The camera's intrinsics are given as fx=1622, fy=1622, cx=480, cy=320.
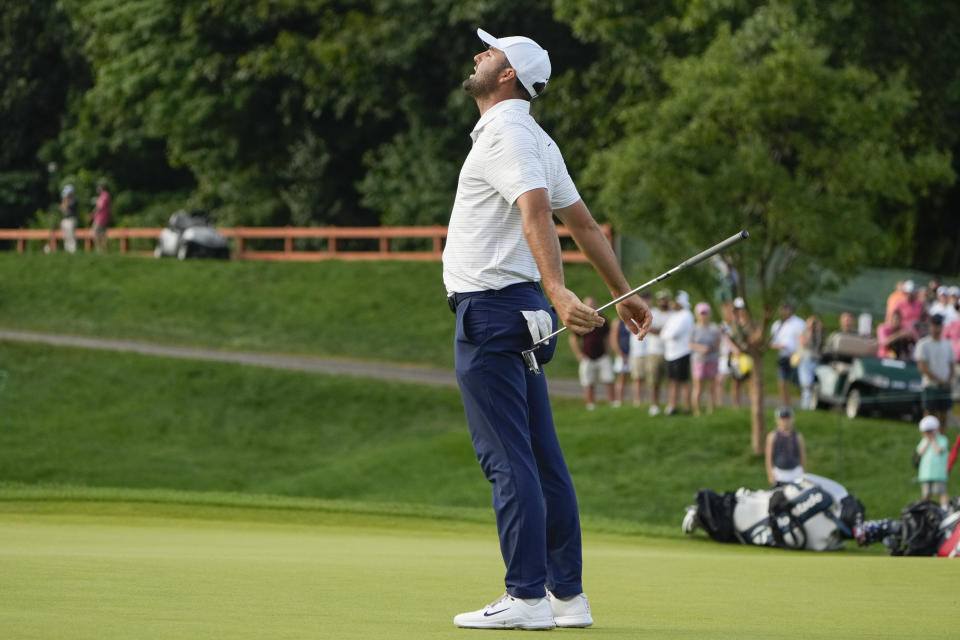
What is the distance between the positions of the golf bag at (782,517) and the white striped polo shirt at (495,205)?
31.4ft

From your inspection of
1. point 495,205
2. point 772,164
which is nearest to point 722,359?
point 772,164

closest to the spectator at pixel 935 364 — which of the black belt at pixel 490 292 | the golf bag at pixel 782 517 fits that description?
the golf bag at pixel 782 517

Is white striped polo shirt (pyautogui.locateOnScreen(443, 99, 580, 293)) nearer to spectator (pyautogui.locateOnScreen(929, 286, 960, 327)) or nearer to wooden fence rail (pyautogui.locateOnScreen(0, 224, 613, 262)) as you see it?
spectator (pyautogui.locateOnScreen(929, 286, 960, 327))

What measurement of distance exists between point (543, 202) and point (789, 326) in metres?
20.1

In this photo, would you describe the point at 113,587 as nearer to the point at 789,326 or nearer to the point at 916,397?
the point at 916,397

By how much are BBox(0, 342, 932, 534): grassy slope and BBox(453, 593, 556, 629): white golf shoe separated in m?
10.5

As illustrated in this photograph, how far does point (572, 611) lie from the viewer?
5.74 meters

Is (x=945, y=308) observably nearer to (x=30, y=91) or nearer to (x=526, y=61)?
(x=526, y=61)

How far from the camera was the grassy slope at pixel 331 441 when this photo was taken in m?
21.2

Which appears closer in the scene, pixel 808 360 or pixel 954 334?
pixel 954 334

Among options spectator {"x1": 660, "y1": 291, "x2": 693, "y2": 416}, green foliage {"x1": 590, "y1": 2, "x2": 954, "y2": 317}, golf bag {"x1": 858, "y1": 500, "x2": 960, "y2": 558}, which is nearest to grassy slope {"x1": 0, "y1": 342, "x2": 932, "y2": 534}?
spectator {"x1": 660, "y1": 291, "x2": 693, "y2": 416}

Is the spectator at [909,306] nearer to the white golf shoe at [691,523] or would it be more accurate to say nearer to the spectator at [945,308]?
the spectator at [945,308]

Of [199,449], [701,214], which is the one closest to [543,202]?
[701,214]

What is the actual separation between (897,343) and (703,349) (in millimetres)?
3571
